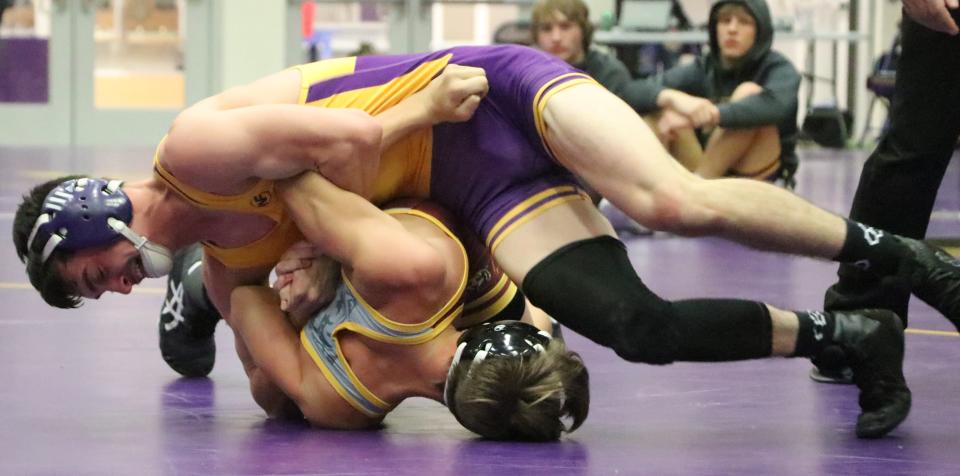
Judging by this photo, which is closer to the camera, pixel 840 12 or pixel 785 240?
pixel 785 240

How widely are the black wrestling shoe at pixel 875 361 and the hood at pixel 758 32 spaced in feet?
12.3

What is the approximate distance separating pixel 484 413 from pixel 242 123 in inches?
24.9

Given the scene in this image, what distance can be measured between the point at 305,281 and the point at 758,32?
155 inches

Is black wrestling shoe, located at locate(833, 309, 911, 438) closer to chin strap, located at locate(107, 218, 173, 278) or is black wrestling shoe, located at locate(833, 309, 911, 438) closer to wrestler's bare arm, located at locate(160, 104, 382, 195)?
wrestler's bare arm, located at locate(160, 104, 382, 195)

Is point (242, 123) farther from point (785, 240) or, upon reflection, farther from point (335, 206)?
point (785, 240)

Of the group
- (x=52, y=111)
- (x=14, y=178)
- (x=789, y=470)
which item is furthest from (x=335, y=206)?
(x=52, y=111)

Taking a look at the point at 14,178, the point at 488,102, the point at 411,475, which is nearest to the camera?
the point at 411,475

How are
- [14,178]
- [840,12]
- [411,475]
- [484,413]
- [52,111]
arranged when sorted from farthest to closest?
1. [840,12]
2. [52,111]
3. [14,178]
4. [484,413]
5. [411,475]

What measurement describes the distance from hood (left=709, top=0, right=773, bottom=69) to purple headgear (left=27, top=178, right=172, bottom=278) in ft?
13.1

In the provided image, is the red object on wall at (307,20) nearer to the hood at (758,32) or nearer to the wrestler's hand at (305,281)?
the hood at (758,32)

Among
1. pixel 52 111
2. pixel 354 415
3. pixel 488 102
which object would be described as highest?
pixel 488 102

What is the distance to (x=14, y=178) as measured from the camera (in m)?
8.55

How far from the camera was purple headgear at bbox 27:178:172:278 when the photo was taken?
9.56 ft

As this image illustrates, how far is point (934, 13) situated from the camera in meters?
3.19
